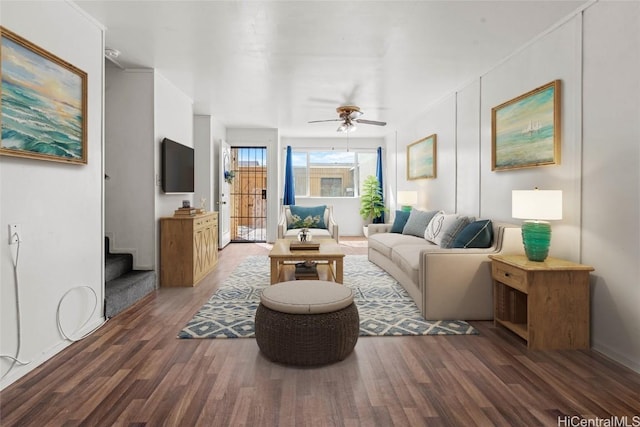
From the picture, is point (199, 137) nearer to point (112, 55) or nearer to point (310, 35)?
point (112, 55)

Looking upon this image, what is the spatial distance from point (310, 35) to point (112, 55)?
2.00 m

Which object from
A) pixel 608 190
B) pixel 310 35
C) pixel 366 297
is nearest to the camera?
pixel 608 190

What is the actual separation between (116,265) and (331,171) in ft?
19.8

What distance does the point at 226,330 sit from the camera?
9.56 feet

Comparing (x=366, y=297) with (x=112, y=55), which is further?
(x=366, y=297)

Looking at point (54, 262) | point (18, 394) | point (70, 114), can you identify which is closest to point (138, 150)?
point (70, 114)

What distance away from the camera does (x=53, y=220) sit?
2514 mm

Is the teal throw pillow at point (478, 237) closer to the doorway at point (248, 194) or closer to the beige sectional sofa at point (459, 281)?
the beige sectional sofa at point (459, 281)

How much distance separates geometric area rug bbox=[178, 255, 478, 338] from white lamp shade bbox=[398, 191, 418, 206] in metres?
1.79

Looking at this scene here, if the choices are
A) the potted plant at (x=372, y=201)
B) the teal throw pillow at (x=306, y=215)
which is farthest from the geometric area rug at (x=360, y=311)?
the potted plant at (x=372, y=201)

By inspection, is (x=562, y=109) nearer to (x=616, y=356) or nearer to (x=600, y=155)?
(x=600, y=155)

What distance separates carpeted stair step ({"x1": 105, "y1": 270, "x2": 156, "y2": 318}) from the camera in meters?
3.23

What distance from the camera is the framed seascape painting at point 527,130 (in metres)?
2.97

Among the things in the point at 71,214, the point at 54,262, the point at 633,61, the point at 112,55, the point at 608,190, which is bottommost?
the point at 54,262
